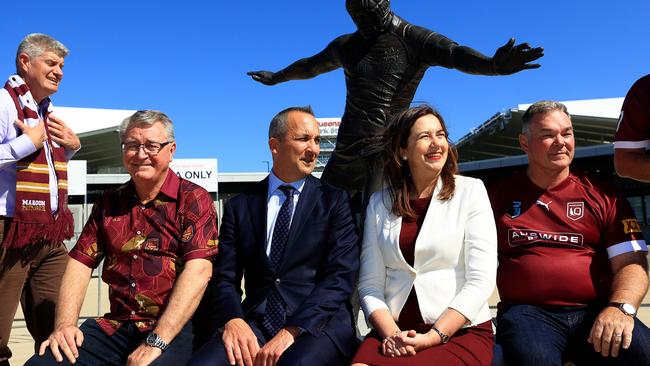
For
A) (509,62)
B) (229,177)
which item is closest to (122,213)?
(509,62)

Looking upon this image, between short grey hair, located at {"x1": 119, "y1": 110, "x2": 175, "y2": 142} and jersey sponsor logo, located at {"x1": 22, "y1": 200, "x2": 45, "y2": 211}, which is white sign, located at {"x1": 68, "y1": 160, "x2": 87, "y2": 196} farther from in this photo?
short grey hair, located at {"x1": 119, "y1": 110, "x2": 175, "y2": 142}

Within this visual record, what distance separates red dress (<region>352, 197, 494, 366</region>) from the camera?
234 centimetres

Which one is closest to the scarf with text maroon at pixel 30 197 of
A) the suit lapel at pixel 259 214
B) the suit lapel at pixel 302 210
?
the suit lapel at pixel 259 214

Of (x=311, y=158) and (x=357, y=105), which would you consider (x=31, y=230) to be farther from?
(x=357, y=105)

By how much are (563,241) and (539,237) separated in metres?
A: 0.11

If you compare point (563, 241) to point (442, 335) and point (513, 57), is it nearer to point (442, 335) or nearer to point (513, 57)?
point (442, 335)

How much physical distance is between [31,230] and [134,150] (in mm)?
948

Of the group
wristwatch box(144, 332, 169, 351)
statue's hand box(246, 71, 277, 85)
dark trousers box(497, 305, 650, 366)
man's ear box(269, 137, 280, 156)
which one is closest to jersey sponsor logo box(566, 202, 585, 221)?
dark trousers box(497, 305, 650, 366)

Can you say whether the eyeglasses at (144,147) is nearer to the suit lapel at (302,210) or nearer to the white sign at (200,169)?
the suit lapel at (302,210)

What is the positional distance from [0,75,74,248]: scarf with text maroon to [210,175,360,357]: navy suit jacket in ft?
4.11

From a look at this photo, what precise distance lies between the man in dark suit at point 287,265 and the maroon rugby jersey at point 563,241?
79 cm

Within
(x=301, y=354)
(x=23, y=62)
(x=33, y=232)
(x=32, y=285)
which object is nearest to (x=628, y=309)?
(x=301, y=354)

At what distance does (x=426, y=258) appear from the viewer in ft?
8.57

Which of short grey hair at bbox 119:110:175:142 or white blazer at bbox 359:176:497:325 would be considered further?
short grey hair at bbox 119:110:175:142
